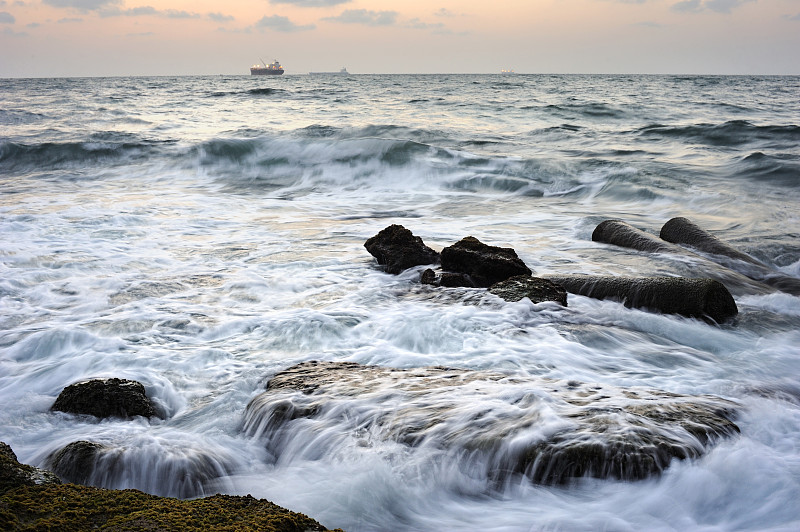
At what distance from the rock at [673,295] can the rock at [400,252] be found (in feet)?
5.00

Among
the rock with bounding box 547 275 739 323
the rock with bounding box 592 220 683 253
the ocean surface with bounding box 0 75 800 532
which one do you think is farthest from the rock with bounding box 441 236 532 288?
the rock with bounding box 592 220 683 253

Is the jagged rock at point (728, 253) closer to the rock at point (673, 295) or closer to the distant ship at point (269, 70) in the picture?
the rock at point (673, 295)

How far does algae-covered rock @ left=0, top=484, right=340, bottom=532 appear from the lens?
1.46 m

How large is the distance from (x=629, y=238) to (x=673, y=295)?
2.26 m

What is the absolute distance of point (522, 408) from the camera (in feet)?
8.68

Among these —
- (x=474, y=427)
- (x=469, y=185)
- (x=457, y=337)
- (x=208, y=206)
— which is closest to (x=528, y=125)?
(x=469, y=185)

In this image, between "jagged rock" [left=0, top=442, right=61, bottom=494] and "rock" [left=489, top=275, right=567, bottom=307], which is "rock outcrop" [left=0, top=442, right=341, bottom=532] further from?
"rock" [left=489, top=275, right=567, bottom=307]

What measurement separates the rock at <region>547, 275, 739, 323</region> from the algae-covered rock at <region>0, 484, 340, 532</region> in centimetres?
345

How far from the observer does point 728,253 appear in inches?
233

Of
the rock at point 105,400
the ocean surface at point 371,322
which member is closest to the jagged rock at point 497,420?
the ocean surface at point 371,322

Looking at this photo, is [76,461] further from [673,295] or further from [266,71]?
[266,71]

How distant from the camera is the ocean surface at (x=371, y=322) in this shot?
7.19ft

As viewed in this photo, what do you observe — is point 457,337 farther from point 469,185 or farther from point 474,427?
point 469,185

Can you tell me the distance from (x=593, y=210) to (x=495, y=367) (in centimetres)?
642
